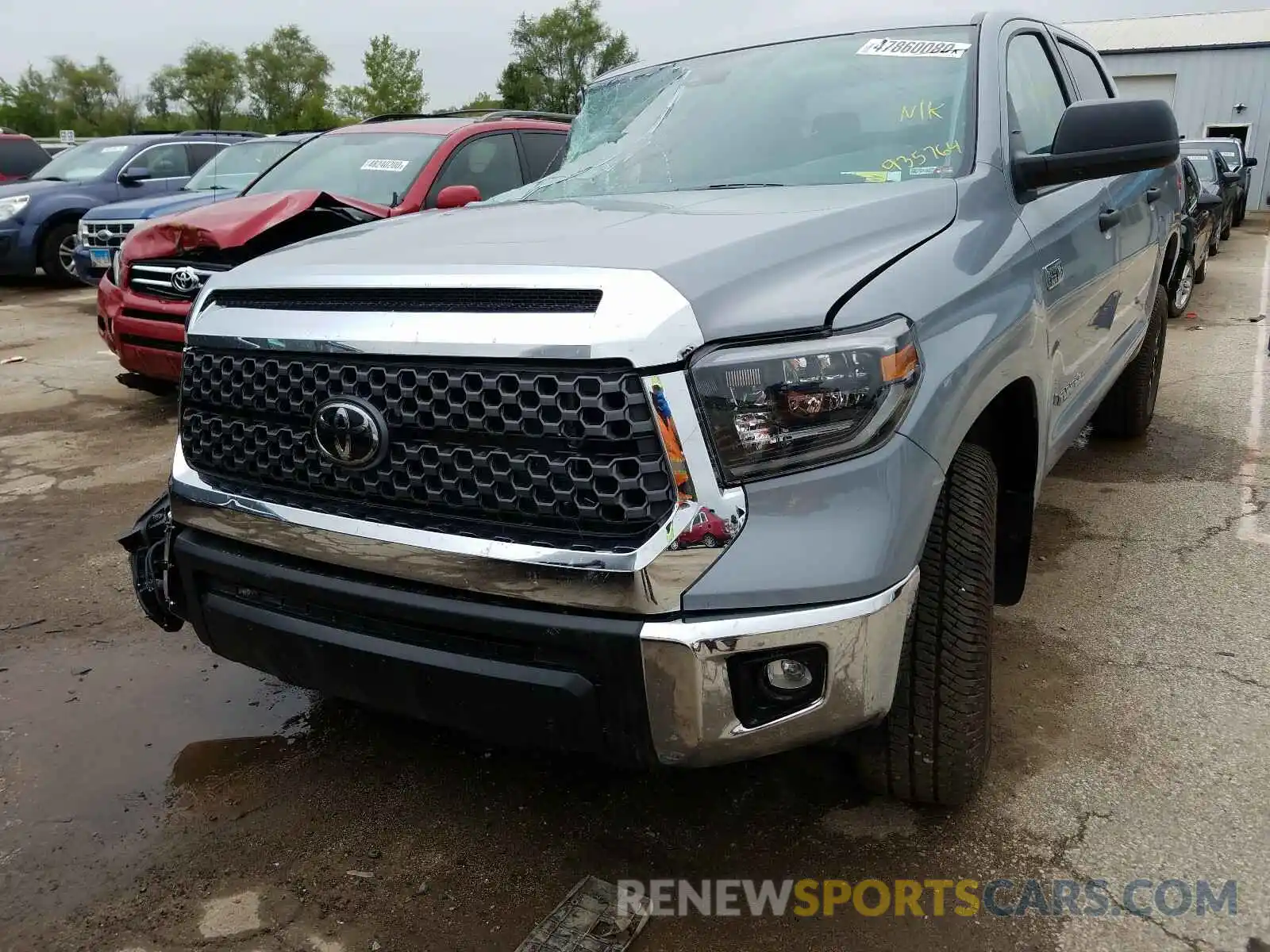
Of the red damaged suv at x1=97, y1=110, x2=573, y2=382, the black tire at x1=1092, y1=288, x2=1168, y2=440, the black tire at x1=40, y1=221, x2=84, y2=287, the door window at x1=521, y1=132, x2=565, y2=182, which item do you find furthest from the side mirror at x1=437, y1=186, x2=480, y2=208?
the black tire at x1=40, y1=221, x2=84, y2=287

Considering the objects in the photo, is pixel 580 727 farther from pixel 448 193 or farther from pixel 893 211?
pixel 448 193

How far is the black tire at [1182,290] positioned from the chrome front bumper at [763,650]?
27.5 feet

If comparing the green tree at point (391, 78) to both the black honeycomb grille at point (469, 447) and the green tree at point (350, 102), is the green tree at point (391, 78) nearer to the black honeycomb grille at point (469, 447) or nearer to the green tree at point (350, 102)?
the green tree at point (350, 102)

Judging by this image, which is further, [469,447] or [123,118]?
[123,118]

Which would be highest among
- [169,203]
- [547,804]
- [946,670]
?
[169,203]

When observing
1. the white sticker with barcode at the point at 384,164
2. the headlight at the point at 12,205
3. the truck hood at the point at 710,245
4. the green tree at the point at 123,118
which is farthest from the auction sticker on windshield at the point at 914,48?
the green tree at the point at 123,118

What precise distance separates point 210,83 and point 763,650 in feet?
309

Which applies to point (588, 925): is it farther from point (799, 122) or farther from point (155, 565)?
point (799, 122)

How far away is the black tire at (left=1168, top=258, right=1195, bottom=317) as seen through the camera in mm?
9336

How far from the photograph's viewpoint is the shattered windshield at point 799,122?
286cm

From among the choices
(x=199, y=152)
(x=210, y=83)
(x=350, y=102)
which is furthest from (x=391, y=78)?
(x=199, y=152)

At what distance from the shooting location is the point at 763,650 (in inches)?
73.1

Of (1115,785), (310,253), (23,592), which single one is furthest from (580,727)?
(23,592)

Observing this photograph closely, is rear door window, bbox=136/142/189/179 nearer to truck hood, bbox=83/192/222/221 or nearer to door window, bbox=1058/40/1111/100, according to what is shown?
truck hood, bbox=83/192/222/221
